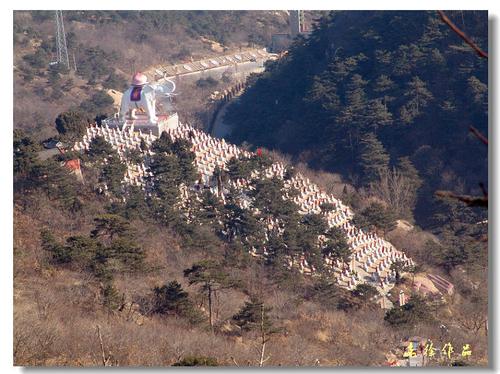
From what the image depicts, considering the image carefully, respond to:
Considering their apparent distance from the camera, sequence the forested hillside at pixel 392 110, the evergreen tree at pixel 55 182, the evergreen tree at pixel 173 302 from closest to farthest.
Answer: the evergreen tree at pixel 173 302, the evergreen tree at pixel 55 182, the forested hillside at pixel 392 110

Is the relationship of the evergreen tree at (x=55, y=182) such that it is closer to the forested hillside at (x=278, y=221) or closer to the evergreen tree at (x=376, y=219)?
the forested hillside at (x=278, y=221)

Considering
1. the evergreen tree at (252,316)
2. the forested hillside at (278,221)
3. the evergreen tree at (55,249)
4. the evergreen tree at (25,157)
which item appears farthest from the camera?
the evergreen tree at (25,157)

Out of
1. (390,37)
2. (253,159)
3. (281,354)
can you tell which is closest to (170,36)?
(390,37)

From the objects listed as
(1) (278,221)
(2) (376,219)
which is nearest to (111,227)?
(1) (278,221)

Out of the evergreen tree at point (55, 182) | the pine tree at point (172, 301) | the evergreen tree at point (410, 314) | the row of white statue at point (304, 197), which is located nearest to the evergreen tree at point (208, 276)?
the pine tree at point (172, 301)

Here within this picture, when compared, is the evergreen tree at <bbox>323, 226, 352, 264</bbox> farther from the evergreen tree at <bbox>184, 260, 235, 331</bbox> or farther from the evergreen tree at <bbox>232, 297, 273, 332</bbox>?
the evergreen tree at <bbox>232, 297, 273, 332</bbox>

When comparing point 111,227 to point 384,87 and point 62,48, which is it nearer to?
point 384,87

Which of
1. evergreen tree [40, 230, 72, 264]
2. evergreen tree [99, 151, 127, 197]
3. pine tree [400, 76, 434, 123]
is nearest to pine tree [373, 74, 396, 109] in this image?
pine tree [400, 76, 434, 123]

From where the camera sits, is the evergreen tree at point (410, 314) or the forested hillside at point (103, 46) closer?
the evergreen tree at point (410, 314)
